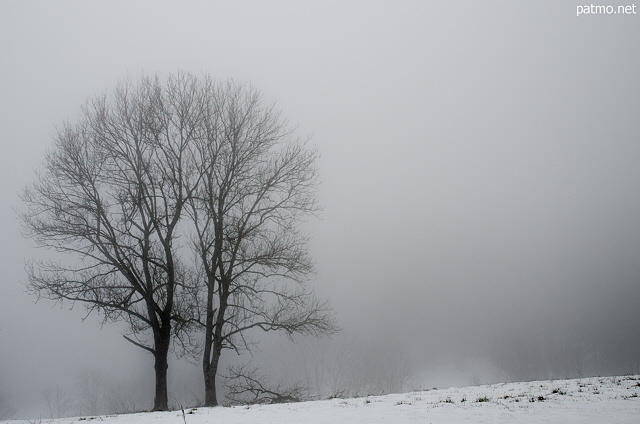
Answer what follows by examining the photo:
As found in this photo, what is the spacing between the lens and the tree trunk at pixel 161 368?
1429cm

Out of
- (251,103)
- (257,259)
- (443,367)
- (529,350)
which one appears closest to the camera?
(257,259)

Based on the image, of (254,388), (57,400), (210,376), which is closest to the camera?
(210,376)

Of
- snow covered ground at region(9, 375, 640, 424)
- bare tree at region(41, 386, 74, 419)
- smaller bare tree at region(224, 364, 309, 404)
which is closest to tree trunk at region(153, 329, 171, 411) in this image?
smaller bare tree at region(224, 364, 309, 404)

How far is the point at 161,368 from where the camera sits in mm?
14812

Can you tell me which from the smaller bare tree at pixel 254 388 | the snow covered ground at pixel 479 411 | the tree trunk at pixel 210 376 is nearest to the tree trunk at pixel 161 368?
the tree trunk at pixel 210 376

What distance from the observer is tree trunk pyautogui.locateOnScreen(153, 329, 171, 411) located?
14.3 meters

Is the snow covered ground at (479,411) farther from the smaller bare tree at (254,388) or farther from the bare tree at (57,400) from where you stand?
the bare tree at (57,400)

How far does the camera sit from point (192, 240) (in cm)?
1617

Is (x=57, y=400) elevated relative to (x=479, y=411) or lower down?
lower down

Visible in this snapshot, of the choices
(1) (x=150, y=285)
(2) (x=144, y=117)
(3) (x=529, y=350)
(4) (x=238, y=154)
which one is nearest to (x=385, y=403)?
(1) (x=150, y=285)

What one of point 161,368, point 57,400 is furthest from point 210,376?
point 57,400

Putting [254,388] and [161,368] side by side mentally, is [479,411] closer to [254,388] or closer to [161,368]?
[254,388]

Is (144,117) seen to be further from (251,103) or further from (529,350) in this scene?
(529,350)

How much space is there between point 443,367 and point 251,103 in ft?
339
